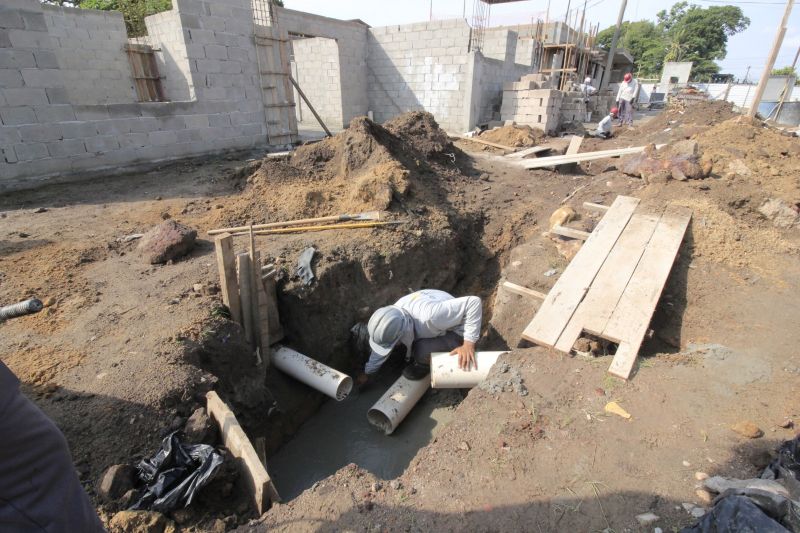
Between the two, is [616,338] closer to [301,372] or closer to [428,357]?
[428,357]

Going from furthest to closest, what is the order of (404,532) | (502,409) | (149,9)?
(149,9) < (502,409) < (404,532)

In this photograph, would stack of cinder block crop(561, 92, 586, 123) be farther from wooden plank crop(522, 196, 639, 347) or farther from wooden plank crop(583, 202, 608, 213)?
wooden plank crop(522, 196, 639, 347)

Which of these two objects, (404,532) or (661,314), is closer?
(404,532)

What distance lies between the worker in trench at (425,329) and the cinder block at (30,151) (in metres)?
6.09

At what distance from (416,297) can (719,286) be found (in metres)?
2.92

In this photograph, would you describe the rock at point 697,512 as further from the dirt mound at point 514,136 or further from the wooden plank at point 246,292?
the dirt mound at point 514,136

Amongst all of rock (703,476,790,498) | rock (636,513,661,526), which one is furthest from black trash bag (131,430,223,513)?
rock (703,476,790,498)

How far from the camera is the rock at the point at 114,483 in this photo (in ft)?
6.58

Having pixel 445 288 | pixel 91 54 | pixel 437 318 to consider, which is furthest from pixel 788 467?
pixel 91 54

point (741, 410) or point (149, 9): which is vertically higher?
point (149, 9)

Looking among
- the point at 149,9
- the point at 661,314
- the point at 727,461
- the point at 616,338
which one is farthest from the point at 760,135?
the point at 149,9

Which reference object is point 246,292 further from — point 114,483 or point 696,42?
point 696,42

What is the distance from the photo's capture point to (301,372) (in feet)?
12.1

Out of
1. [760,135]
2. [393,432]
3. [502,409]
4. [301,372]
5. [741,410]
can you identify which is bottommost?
[393,432]
